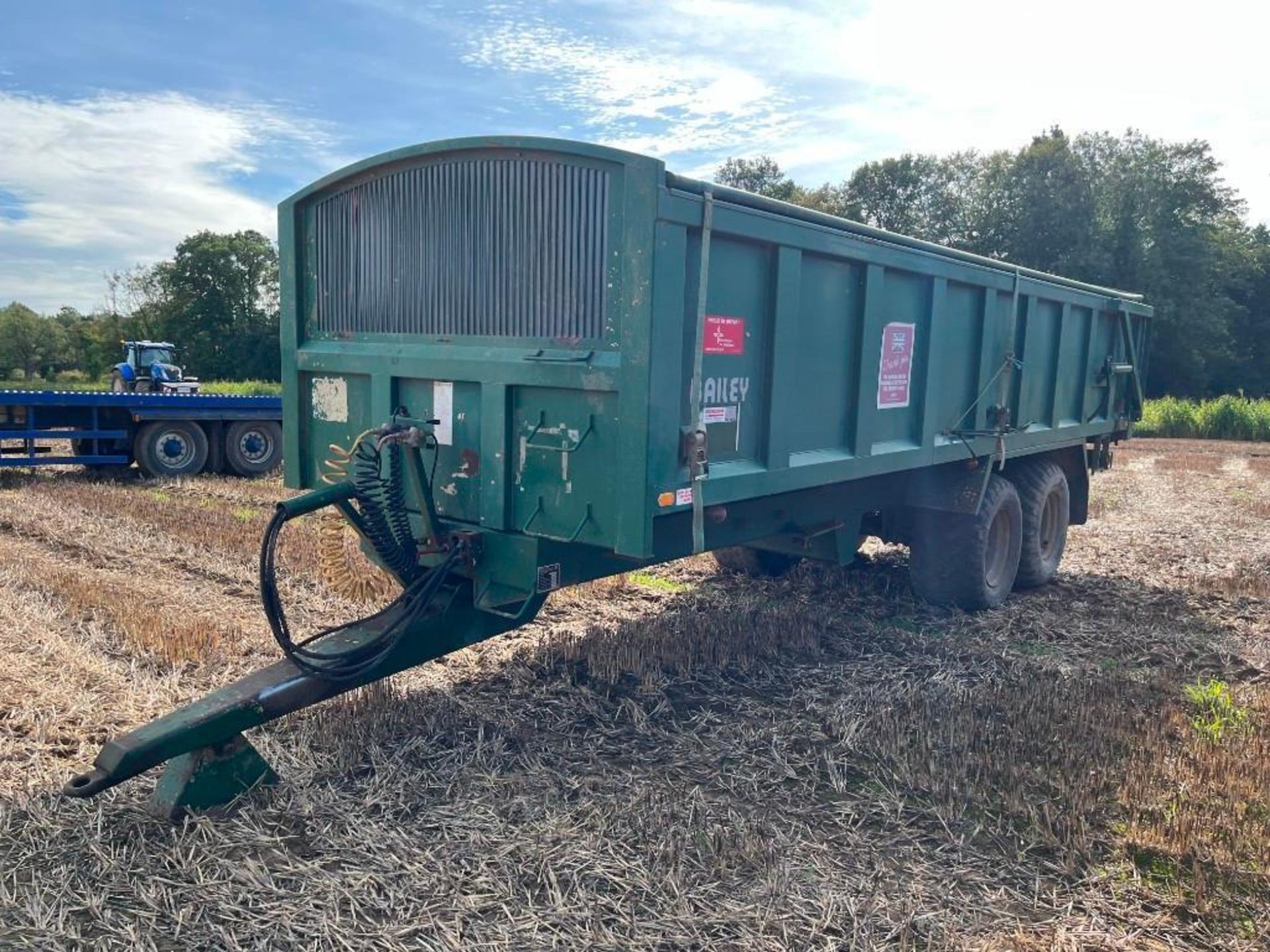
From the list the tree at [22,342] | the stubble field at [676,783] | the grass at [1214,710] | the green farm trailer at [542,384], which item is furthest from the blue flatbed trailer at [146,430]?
the tree at [22,342]

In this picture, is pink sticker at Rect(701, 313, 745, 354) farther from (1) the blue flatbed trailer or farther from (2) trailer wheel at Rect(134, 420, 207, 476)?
(2) trailer wheel at Rect(134, 420, 207, 476)

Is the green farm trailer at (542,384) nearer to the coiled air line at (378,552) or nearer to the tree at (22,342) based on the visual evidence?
the coiled air line at (378,552)

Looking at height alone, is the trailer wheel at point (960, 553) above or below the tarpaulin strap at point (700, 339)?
below

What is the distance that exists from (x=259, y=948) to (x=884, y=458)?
3723mm

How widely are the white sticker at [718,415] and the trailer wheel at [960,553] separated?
3012 millimetres

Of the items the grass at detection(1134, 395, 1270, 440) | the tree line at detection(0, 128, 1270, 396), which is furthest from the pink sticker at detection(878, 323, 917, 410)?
the tree line at detection(0, 128, 1270, 396)

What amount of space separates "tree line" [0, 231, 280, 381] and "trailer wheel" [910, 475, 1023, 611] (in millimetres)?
48499

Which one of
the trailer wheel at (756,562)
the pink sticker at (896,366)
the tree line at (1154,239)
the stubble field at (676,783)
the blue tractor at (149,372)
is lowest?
the stubble field at (676,783)

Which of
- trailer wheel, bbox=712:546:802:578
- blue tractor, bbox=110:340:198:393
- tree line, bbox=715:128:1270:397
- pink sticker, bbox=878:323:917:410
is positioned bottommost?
trailer wheel, bbox=712:546:802:578

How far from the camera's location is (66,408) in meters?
12.4

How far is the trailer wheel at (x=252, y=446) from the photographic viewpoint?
44.8ft

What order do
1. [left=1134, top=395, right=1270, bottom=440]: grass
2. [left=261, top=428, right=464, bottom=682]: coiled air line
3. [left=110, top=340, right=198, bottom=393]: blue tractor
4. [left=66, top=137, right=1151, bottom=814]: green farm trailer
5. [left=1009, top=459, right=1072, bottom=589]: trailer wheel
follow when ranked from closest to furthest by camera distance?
[left=66, top=137, right=1151, bottom=814]: green farm trailer
[left=261, top=428, right=464, bottom=682]: coiled air line
[left=1009, top=459, right=1072, bottom=589]: trailer wheel
[left=110, top=340, right=198, bottom=393]: blue tractor
[left=1134, top=395, right=1270, bottom=440]: grass

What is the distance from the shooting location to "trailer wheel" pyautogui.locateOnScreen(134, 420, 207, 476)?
507 inches

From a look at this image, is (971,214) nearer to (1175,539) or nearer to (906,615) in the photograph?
(1175,539)
